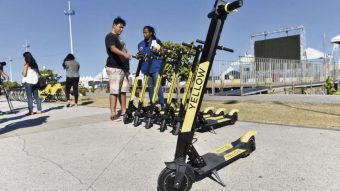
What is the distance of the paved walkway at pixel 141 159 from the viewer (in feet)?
8.06

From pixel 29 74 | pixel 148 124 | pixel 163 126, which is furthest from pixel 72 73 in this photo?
pixel 163 126

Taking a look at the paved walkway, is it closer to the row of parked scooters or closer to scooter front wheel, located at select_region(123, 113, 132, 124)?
the row of parked scooters

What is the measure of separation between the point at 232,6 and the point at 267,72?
580 inches

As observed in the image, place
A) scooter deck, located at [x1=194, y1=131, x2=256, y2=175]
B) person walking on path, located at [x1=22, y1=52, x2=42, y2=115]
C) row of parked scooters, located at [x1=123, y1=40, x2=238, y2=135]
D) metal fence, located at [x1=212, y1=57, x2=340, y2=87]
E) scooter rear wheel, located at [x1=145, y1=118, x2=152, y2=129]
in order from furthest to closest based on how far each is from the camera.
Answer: metal fence, located at [x1=212, y1=57, x2=340, y2=87] → person walking on path, located at [x1=22, y1=52, x2=42, y2=115] → scooter rear wheel, located at [x1=145, y1=118, x2=152, y2=129] → row of parked scooters, located at [x1=123, y1=40, x2=238, y2=135] → scooter deck, located at [x1=194, y1=131, x2=256, y2=175]

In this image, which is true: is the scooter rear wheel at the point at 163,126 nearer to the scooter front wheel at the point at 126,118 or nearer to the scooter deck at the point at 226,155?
the scooter front wheel at the point at 126,118

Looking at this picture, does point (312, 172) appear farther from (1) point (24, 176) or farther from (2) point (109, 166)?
(1) point (24, 176)

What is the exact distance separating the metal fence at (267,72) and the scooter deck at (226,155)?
32.2ft

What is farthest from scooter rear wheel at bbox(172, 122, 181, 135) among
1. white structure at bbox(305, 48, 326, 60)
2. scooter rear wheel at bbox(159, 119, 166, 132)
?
white structure at bbox(305, 48, 326, 60)

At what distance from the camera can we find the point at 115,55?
579 cm

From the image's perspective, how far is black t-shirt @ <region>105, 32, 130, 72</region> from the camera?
18.4 feet

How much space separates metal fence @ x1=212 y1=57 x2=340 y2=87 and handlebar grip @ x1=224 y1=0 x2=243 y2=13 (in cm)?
1082

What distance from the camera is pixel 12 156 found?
11.2ft

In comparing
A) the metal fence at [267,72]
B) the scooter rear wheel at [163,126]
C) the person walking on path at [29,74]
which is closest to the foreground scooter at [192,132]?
the scooter rear wheel at [163,126]

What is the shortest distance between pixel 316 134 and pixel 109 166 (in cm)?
295
